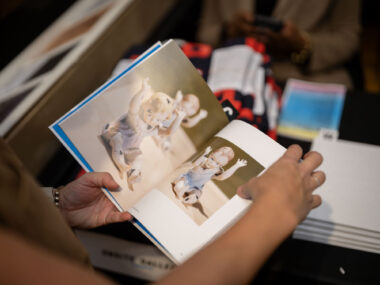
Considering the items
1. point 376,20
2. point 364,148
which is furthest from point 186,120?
point 376,20

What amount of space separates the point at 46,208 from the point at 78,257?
0.08 m

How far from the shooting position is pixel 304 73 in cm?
125

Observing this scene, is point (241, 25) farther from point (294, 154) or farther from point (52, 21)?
point (294, 154)

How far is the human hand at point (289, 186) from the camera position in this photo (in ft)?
1.36

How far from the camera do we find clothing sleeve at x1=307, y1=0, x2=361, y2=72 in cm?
119

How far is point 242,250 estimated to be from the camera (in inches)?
14.0

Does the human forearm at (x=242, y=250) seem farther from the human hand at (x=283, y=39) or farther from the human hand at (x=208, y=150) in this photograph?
the human hand at (x=283, y=39)

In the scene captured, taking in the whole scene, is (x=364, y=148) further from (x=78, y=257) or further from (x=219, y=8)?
(x=219, y=8)

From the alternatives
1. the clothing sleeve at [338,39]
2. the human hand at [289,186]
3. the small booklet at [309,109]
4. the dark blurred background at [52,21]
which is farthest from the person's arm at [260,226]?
the clothing sleeve at [338,39]

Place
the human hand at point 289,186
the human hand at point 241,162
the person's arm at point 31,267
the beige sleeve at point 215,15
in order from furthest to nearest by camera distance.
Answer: the beige sleeve at point 215,15
the human hand at point 241,162
the human hand at point 289,186
the person's arm at point 31,267

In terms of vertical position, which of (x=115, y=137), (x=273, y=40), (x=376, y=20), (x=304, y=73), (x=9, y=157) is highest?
(x=9, y=157)

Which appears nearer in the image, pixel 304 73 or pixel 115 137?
pixel 115 137

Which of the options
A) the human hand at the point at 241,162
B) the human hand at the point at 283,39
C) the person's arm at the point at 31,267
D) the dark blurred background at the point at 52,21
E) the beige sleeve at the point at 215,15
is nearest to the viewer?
the person's arm at the point at 31,267

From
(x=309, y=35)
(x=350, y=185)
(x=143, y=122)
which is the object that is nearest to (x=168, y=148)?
(x=143, y=122)
